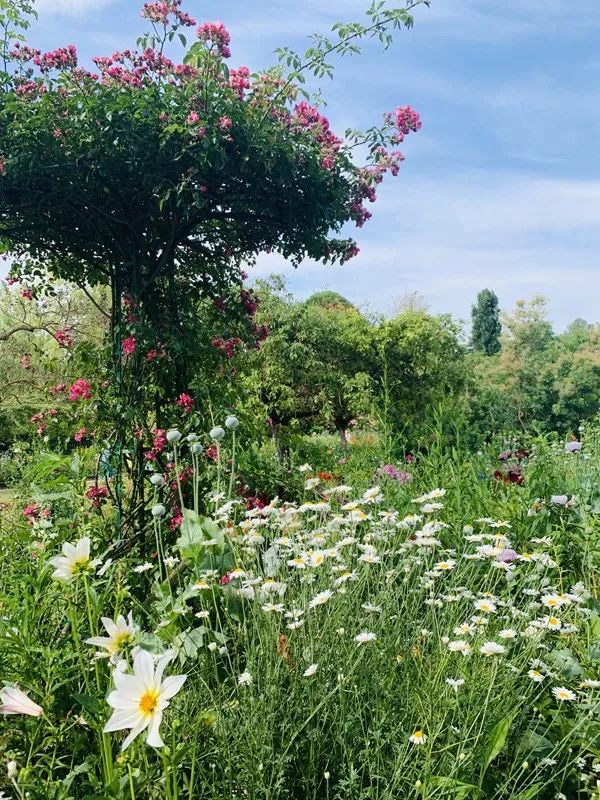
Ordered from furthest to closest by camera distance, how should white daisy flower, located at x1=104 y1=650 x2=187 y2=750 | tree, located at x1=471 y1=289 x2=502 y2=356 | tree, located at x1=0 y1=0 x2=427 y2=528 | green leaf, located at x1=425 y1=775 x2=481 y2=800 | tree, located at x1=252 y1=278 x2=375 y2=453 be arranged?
tree, located at x1=471 y1=289 x2=502 y2=356 → tree, located at x1=252 y1=278 x2=375 y2=453 → tree, located at x1=0 y1=0 x2=427 y2=528 → green leaf, located at x1=425 y1=775 x2=481 y2=800 → white daisy flower, located at x1=104 y1=650 x2=187 y2=750

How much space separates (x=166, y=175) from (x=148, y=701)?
303 centimetres

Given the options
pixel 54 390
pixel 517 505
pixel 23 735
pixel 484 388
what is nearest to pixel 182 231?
pixel 54 390

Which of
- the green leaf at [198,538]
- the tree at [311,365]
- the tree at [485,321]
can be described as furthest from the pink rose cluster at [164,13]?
the tree at [485,321]

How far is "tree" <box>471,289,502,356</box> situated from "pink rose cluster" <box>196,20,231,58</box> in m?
40.6

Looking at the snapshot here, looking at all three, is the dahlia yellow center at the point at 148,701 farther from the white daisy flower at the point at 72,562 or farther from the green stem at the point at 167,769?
the white daisy flower at the point at 72,562

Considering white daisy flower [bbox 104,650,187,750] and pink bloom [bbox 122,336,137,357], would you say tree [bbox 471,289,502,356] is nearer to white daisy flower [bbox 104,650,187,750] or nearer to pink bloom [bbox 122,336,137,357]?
pink bloom [bbox 122,336,137,357]

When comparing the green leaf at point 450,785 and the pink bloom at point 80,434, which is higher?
the pink bloom at point 80,434

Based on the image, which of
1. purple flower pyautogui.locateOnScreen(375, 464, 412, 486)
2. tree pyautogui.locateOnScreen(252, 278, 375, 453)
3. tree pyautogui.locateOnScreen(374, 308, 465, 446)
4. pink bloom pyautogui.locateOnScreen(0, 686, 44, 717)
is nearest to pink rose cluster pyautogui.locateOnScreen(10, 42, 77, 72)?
purple flower pyautogui.locateOnScreen(375, 464, 412, 486)

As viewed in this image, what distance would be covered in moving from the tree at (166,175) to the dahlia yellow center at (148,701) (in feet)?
8.96

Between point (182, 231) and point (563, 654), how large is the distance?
2.96 metres

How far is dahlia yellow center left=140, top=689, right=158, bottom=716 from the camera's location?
1.09m

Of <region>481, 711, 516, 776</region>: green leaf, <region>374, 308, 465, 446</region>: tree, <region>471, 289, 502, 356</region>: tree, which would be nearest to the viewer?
<region>481, 711, 516, 776</region>: green leaf

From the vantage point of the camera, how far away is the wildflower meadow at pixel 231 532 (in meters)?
1.49

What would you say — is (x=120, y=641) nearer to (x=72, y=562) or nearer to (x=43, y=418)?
(x=72, y=562)
